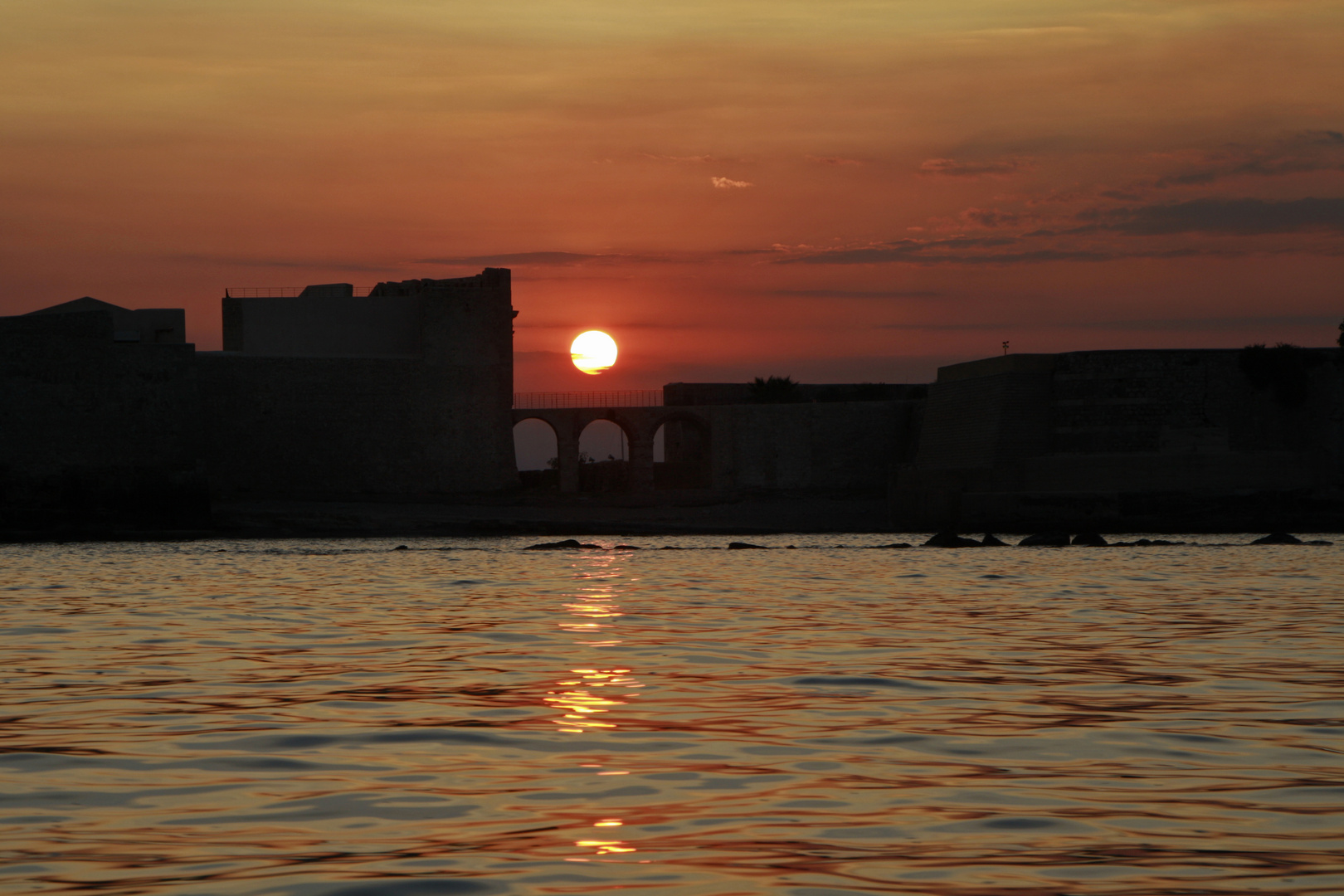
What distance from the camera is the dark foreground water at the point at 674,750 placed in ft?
10.7

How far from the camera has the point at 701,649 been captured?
8570mm

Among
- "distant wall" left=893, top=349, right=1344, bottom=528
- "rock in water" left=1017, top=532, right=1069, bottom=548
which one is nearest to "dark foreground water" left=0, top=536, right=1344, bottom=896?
"rock in water" left=1017, top=532, right=1069, bottom=548

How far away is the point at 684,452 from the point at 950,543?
944 inches

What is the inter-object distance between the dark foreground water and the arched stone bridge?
111ft

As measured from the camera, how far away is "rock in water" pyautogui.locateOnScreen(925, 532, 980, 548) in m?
27.5

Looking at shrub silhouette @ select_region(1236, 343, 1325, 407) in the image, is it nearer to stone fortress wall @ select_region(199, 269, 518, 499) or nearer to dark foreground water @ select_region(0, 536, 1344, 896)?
stone fortress wall @ select_region(199, 269, 518, 499)

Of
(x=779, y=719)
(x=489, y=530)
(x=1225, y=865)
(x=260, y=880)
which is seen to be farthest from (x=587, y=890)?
(x=489, y=530)

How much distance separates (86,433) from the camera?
32.5 metres

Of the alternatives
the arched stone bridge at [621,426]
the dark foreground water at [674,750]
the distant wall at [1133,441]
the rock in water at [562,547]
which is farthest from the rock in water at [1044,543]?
the arched stone bridge at [621,426]

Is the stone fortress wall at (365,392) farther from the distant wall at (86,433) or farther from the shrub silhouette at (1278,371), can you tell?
the shrub silhouette at (1278,371)

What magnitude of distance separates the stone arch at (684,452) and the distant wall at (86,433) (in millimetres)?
16461

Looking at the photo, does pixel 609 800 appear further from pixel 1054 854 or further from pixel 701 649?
pixel 701 649

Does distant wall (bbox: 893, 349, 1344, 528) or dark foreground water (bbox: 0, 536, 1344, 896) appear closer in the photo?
dark foreground water (bbox: 0, 536, 1344, 896)

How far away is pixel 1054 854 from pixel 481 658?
510 centimetres
